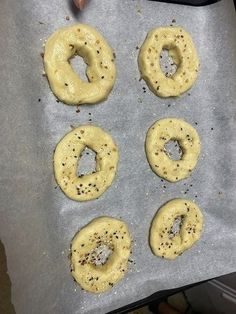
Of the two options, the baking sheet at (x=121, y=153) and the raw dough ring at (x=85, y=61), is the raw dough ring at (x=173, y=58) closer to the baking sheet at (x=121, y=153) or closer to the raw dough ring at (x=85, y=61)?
the baking sheet at (x=121, y=153)

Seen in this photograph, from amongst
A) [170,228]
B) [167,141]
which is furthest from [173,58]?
[170,228]

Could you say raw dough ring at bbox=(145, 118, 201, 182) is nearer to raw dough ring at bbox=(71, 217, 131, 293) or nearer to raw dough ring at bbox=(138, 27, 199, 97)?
raw dough ring at bbox=(138, 27, 199, 97)

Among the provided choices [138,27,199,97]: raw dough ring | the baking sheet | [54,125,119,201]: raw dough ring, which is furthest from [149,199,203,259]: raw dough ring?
[138,27,199,97]: raw dough ring

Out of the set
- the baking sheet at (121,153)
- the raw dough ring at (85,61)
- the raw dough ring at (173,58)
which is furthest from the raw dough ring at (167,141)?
the raw dough ring at (85,61)

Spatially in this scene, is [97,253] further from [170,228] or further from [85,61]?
[85,61]

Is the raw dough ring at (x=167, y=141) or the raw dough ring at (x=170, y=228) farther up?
the raw dough ring at (x=167, y=141)

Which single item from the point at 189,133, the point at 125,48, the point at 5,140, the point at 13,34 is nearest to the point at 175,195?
the point at 189,133
